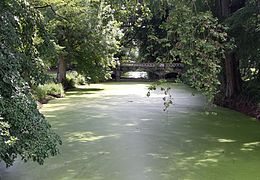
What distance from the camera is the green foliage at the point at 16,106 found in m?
3.61

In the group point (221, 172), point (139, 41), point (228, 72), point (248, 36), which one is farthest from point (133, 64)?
point (221, 172)

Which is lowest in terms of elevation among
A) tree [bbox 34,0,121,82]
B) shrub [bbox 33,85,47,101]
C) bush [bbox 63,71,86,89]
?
shrub [bbox 33,85,47,101]

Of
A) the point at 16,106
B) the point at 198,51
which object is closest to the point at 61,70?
the point at 198,51

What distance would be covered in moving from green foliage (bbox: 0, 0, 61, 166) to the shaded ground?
35.1 inches

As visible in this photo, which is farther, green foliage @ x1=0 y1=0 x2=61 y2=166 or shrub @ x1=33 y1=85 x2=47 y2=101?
shrub @ x1=33 y1=85 x2=47 y2=101

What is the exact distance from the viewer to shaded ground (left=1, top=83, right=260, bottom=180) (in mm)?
4711

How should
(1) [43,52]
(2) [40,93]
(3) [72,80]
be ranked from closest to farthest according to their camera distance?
(1) [43,52]
(2) [40,93]
(3) [72,80]

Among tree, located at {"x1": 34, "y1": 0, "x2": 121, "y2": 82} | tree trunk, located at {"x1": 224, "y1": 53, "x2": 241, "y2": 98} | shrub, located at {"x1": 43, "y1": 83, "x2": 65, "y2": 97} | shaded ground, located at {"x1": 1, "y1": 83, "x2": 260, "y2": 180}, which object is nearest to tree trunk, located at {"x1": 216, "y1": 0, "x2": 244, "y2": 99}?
tree trunk, located at {"x1": 224, "y1": 53, "x2": 241, "y2": 98}

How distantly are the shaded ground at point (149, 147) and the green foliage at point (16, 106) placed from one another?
893mm

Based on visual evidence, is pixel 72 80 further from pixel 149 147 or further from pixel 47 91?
pixel 149 147

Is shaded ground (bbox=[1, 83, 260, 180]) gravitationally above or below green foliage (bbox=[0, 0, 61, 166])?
below

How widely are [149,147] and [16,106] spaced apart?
2.86 metres

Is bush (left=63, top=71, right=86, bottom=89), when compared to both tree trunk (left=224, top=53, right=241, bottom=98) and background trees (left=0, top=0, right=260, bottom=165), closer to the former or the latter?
tree trunk (left=224, top=53, right=241, bottom=98)

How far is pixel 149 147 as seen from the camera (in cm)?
611
